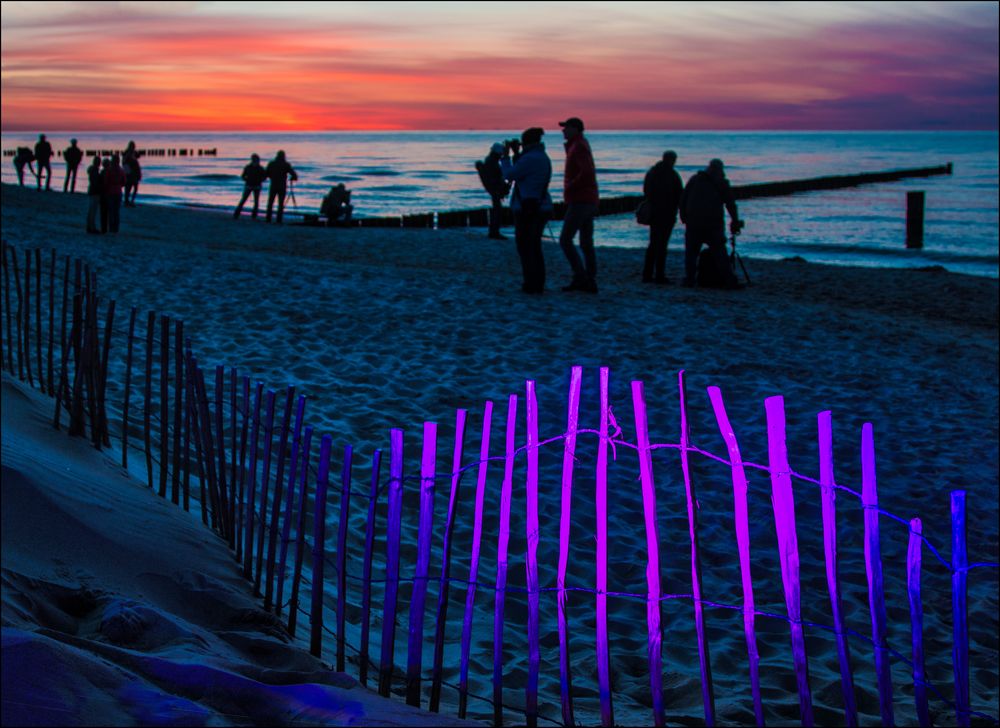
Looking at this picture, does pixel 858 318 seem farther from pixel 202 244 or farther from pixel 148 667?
pixel 202 244

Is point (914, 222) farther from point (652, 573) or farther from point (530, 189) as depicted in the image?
point (652, 573)

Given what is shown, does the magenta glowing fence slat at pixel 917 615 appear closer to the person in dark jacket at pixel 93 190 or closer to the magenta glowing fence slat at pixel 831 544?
the magenta glowing fence slat at pixel 831 544

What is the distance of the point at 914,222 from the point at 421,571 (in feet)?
77.1

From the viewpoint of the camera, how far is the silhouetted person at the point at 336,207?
2225 cm

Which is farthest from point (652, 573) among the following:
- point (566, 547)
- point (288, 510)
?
point (288, 510)

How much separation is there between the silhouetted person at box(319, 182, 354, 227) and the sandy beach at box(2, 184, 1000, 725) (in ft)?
26.6

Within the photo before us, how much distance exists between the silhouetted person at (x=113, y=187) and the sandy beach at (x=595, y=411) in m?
1.32

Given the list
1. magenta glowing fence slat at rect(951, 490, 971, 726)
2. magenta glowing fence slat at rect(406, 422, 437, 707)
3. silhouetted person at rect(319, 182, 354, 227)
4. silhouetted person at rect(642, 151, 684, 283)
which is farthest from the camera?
silhouetted person at rect(319, 182, 354, 227)

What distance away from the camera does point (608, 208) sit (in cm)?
3350

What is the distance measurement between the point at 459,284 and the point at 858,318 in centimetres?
452

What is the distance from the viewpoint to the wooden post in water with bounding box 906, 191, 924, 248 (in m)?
22.9

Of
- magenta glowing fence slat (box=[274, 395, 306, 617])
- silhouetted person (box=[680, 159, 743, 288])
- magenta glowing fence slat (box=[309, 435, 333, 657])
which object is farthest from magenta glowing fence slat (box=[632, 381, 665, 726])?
silhouetted person (box=[680, 159, 743, 288])

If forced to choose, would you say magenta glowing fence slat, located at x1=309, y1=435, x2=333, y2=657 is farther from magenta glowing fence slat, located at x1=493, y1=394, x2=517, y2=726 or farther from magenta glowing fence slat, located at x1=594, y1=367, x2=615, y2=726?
magenta glowing fence slat, located at x1=594, y1=367, x2=615, y2=726

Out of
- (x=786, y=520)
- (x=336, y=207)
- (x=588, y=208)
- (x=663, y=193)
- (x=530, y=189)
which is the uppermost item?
(x=336, y=207)
